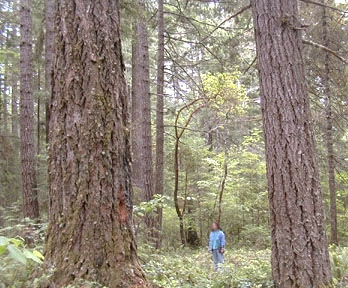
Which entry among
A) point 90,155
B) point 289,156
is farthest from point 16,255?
point 289,156

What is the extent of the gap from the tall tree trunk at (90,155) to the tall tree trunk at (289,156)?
2127 mm

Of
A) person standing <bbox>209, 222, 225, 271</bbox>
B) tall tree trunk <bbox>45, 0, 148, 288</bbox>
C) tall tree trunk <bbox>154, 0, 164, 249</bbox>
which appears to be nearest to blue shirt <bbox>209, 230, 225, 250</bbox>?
person standing <bbox>209, 222, 225, 271</bbox>

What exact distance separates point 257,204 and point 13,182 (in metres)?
10.9

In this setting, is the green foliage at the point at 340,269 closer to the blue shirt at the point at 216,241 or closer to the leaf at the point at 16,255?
the blue shirt at the point at 216,241

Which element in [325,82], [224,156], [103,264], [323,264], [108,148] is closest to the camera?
[103,264]

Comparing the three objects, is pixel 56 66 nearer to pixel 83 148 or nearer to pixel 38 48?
pixel 83 148

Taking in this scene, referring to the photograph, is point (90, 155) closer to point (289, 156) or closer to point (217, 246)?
point (289, 156)

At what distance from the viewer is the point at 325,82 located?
480 inches

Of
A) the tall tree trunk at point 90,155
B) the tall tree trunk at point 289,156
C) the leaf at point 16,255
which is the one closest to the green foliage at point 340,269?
the tall tree trunk at point 289,156

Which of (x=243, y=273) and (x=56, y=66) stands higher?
(x=56, y=66)

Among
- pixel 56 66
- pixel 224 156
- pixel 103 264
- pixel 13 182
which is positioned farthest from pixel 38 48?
pixel 103 264

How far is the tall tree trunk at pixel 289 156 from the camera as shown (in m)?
4.80

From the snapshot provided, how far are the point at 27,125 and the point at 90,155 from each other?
746cm

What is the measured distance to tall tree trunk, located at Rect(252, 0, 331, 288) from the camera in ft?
15.8
